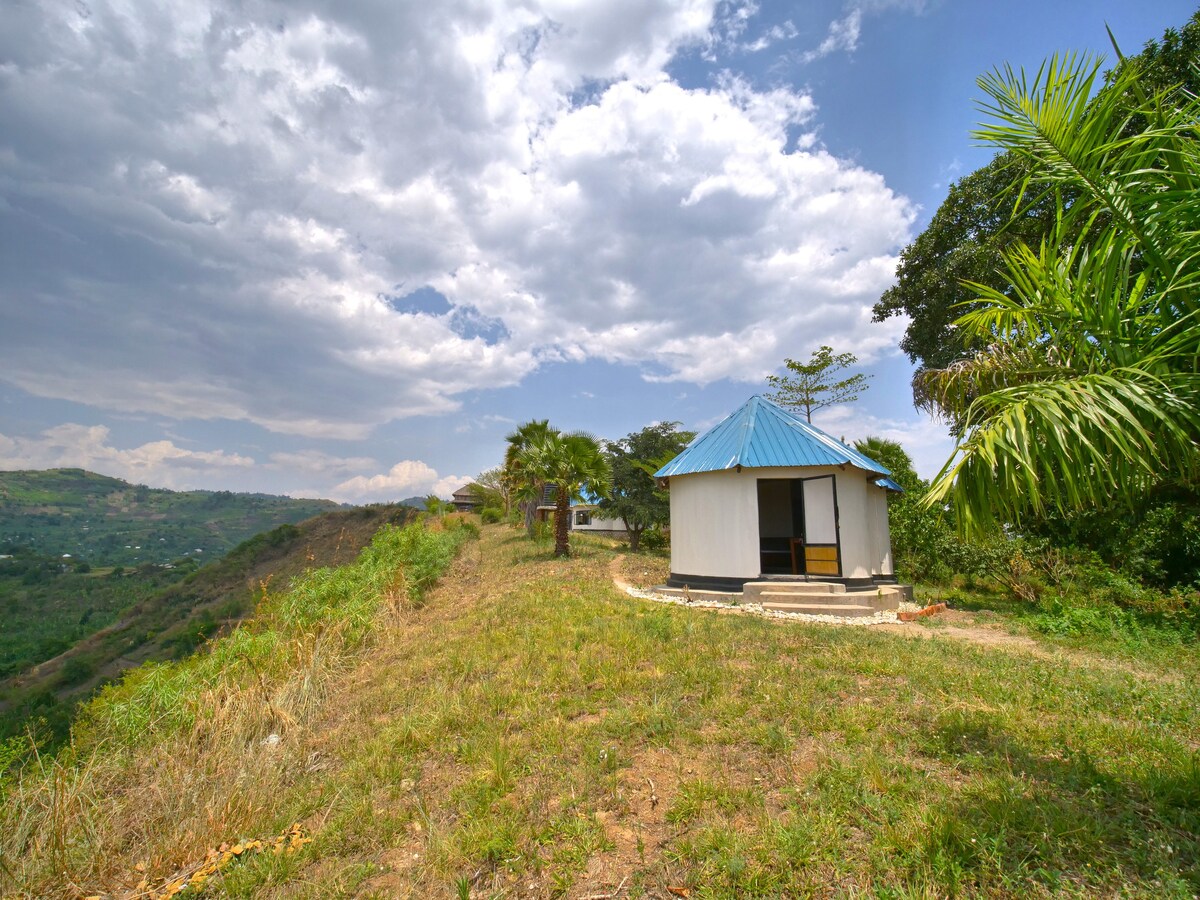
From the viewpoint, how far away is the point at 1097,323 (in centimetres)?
250

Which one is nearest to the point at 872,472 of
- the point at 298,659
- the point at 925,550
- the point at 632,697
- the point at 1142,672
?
the point at 925,550

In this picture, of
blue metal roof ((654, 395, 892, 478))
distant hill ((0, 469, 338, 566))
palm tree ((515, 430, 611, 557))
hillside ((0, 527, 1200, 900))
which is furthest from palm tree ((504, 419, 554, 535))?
distant hill ((0, 469, 338, 566))

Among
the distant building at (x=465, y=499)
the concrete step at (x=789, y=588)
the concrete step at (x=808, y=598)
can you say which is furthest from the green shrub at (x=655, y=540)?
the distant building at (x=465, y=499)

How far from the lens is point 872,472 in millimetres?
12117

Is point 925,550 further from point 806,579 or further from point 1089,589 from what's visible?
point 806,579

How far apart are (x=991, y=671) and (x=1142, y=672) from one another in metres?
2.18

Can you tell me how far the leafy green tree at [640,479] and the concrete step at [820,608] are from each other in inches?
384

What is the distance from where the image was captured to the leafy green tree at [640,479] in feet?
69.2

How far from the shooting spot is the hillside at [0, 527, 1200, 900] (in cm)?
292

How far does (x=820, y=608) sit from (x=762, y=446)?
12.3 ft

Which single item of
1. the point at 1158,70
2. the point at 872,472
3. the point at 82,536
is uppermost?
the point at 1158,70

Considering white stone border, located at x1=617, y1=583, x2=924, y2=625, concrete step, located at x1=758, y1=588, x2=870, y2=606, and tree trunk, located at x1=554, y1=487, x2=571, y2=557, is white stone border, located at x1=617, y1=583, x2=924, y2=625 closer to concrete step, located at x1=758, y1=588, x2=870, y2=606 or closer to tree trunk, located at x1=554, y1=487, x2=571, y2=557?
concrete step, located at x1=758, y1=588, x2=870, y2=606

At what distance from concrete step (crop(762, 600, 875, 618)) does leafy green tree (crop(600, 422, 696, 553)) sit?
9.74 metres

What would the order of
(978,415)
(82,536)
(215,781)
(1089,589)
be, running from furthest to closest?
(82,536), (1089,589), (215,781), (978,415)
